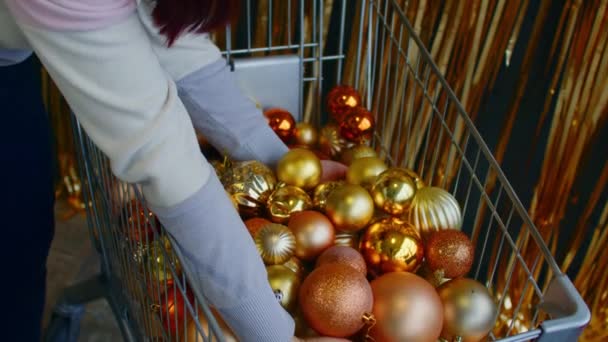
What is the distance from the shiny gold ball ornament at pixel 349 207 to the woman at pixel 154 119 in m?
0.19

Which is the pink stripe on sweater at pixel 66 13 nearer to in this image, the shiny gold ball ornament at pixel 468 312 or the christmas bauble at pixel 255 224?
the christmas bauble at pixel 255 224

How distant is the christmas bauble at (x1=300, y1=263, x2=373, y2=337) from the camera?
2.19 ft

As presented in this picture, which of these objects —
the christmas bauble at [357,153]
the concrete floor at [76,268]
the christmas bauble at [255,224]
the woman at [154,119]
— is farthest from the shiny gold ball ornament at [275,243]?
the concrete floor at [76,268]

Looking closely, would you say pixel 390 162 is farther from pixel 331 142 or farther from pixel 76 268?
pixel 76 268

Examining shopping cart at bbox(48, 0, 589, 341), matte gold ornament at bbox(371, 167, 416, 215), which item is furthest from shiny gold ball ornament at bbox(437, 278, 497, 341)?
matte gold ornament at bbox(371, 167, 416, 215)

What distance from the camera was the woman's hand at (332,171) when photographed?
942 millimetres

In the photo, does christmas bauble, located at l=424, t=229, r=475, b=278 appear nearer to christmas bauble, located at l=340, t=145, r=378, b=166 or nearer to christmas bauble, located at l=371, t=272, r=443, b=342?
christmas bauble, located at l=371, t=272, r=443, b=342

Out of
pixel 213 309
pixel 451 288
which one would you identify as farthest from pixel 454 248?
pixel 213 309

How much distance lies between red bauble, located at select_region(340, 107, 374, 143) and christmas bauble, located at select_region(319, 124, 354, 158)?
1.0 inches

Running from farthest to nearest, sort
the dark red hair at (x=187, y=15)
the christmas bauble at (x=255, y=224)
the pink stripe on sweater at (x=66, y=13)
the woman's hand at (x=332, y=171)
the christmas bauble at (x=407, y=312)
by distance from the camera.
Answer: the woman's hand at (x=332, y=171)
the christmas bauble at (x=255, y=224)
the christmas bauble at (x=407, y=312)
the dark red hair at (x=187, y=15)
the pink stripe on sweater at (x=66, y=13)

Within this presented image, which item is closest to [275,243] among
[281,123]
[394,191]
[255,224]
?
[255,224]

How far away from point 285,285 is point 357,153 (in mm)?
312

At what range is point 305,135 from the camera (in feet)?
3.38

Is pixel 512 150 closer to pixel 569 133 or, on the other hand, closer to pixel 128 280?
pixel 569 133
